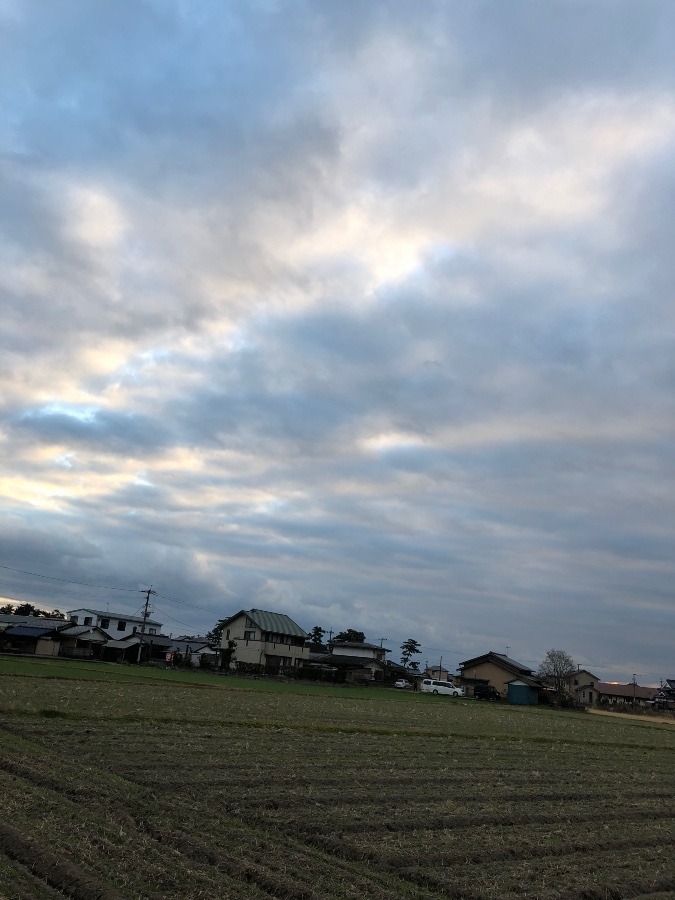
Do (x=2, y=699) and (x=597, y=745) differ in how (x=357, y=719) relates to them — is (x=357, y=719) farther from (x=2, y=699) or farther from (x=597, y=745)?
(x=2, y=699)

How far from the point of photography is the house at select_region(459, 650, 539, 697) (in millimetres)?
95062

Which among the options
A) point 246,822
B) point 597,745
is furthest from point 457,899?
point 597,745

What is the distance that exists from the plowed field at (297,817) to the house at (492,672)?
255 feet

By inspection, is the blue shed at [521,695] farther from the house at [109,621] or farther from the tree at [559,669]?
the house at [109,621]

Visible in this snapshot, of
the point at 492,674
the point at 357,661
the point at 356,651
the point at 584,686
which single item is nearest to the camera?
the point at 492,674

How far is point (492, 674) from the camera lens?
97.1 meters

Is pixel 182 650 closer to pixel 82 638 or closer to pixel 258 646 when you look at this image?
pixel 82 638

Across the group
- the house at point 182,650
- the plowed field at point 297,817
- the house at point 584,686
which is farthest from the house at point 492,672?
the plowed field at point 297,817

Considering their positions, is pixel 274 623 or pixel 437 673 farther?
pixel 437 673

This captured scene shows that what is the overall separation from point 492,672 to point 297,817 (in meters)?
Answer: 92.3

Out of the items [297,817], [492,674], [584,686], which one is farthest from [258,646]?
[297,817]

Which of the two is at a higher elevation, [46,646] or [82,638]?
[82,638]

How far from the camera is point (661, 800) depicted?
53.7ft

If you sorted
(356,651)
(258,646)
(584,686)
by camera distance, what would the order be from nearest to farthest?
(258,646)
(356,651)
(584,686)
